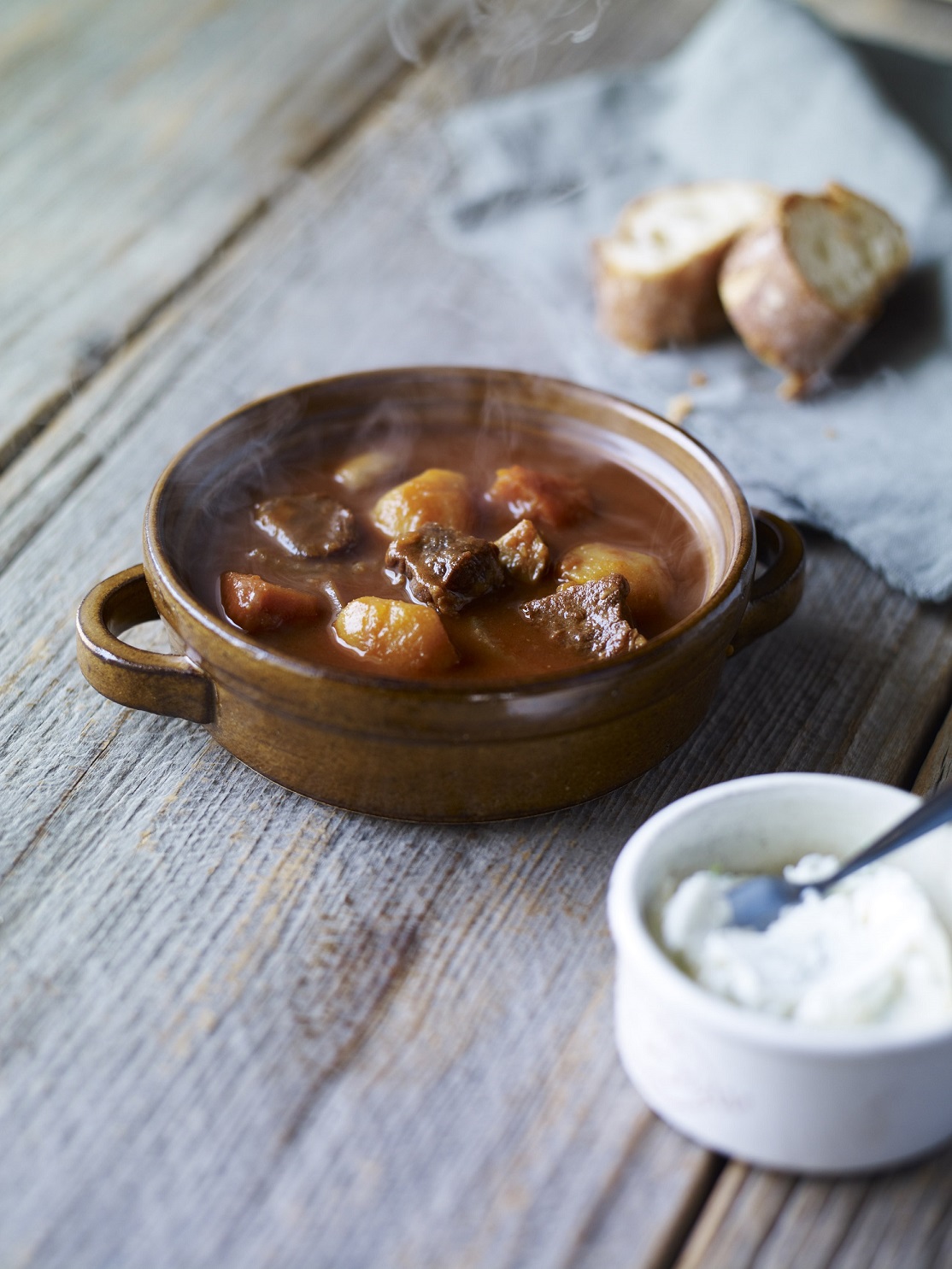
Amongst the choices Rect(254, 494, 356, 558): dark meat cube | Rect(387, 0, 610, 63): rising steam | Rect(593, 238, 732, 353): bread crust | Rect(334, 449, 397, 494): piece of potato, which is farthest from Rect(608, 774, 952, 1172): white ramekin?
Rect(387, 0, 610, 63): rising steam

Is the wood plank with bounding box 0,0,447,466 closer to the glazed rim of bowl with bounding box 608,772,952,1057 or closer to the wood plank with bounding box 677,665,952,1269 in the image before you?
the glazed rim of bowl with bounding box 608,772,952,1057

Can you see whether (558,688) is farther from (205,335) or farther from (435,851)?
(205,335)

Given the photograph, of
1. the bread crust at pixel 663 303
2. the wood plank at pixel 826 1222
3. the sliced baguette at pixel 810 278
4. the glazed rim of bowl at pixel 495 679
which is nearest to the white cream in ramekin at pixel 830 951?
the wood plank at pixel 826 1222

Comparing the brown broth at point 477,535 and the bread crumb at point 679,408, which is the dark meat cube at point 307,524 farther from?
the bread crumb at point 679,408

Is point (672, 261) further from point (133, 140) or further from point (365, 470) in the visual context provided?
point (133, 140)

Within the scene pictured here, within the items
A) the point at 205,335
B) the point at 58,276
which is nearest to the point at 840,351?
the point at 205,335

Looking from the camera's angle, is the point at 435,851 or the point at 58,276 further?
the point at 58,276
